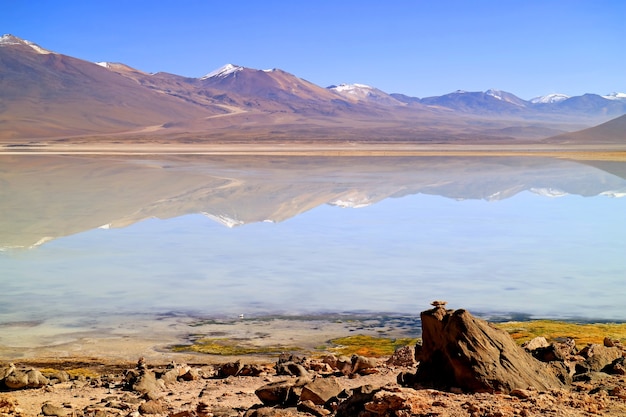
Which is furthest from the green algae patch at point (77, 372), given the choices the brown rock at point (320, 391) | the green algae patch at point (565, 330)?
the green algae patch at point (565, 330)

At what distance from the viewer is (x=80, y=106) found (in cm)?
14388

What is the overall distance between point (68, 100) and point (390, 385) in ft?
490

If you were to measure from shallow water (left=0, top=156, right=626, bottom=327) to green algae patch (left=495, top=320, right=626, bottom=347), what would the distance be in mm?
675

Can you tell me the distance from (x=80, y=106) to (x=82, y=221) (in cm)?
12927

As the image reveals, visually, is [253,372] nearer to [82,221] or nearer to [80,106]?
[82,221]

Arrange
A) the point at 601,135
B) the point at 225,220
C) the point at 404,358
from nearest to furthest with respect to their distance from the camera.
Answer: the point at 404,358 < the point at 225,220 < the point at 601,135

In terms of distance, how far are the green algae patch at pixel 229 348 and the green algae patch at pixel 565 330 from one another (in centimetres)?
242

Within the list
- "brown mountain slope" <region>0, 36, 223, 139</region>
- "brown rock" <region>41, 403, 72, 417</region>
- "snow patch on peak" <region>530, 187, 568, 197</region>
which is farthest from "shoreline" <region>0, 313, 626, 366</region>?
"brown mountain slope" <region>0, 36, 223, 139</region>

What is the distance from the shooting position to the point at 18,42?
631 ft

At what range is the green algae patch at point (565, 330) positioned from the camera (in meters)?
9.38

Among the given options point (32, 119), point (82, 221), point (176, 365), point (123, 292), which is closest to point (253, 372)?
point (176, 365)

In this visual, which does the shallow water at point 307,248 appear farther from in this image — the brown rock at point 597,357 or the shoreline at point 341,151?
the shoreline at point 341,151

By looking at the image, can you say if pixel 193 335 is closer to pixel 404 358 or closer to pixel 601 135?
pixel 404 358

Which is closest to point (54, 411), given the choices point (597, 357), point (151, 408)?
point (151, 408)
